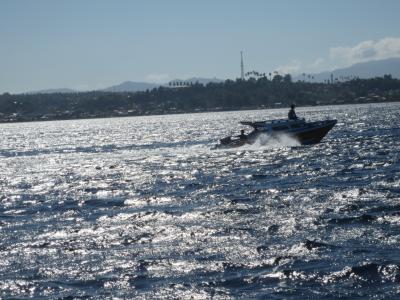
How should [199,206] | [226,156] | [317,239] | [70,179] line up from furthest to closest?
[226,156], [70,179], [199,206], [317,239]

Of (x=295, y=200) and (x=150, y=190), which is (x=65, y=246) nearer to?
(x=295, y=200)

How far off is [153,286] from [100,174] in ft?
111

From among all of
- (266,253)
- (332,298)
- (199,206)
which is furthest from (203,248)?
(199,206)

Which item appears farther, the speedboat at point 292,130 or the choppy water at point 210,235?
the speedboat at point 292,130

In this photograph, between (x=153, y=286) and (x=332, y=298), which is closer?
(x=332, y=298)

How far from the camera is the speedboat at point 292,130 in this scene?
2603 inches

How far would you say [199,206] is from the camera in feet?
97.7

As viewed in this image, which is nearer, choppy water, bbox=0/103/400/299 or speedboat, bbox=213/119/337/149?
choppy water, bbox=0/103/400/299

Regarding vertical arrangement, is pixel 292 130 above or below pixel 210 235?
above

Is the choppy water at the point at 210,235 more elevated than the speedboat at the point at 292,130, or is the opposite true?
the speedboat at the point at 292,130

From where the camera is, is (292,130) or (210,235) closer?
(210,235)

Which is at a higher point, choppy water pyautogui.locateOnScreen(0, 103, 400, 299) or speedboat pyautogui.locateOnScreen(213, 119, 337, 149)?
speedboat pyautogui.locateOnScreen(213, 119, 337, 149)

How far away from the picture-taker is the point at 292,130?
6631 centimetres

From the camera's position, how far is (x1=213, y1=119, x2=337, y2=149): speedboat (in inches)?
2603
